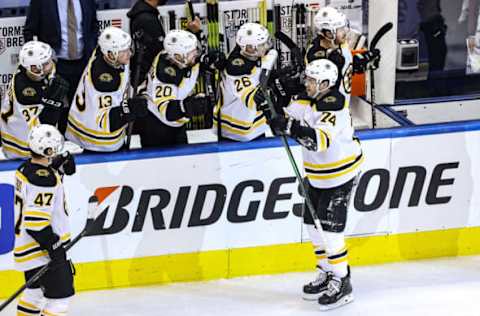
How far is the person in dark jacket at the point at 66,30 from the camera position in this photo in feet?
24.9

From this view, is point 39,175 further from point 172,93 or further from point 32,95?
point 172,93

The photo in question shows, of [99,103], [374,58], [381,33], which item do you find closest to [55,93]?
[99,103]

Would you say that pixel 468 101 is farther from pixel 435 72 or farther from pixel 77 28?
pixel 77 28

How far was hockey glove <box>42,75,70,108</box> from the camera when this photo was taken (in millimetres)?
6574

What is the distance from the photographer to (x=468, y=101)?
8406 mm

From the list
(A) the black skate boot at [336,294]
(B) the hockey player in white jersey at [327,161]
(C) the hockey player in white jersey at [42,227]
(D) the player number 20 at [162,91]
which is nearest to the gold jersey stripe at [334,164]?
(B) the hockey player in white jersey at [327,161]

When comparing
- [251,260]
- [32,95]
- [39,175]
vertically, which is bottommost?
[251,260]

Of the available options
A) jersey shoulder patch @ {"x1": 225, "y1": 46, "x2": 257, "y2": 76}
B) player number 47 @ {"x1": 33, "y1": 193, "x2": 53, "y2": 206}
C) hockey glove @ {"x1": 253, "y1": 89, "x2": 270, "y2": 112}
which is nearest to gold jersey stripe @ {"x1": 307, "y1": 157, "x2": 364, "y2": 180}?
hockey glove @ {"x1": 253, "y1": 89, "x2": 270, "y2": 112}

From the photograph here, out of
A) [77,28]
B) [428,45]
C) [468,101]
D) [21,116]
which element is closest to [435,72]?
[428,45]

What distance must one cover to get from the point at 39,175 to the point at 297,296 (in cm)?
176

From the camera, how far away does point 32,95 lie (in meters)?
6.65

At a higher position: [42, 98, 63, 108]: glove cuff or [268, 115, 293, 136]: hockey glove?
[42, 98, 63, 108]: glove cuff

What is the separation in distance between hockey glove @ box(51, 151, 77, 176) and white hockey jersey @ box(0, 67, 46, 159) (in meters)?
0.83

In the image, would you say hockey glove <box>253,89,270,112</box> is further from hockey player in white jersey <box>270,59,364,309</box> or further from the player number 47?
the player number 47
